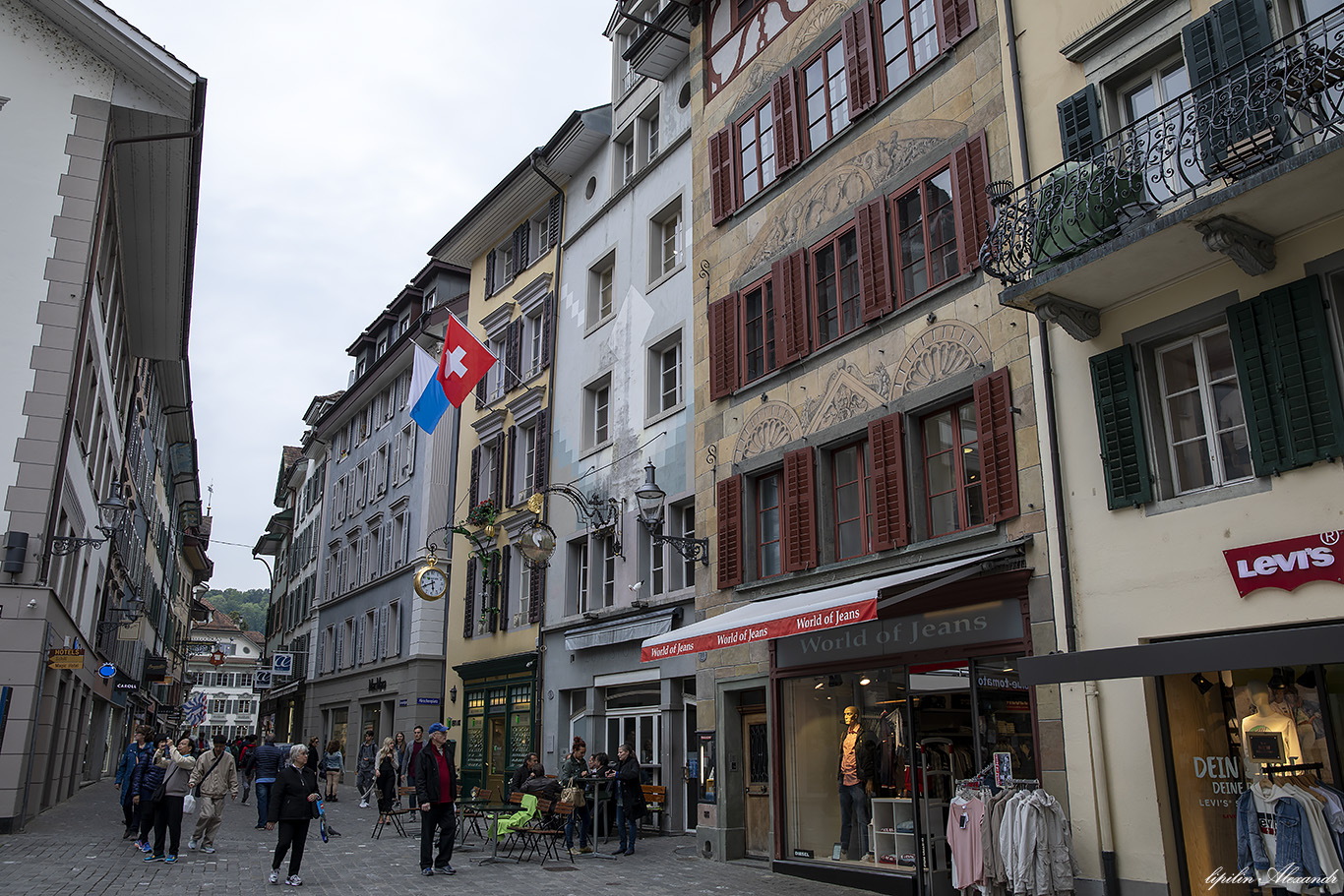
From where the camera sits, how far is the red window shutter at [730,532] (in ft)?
49.6

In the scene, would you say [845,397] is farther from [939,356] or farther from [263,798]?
[263,798]

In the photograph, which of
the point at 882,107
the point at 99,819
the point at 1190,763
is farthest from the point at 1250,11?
the point at 99,819

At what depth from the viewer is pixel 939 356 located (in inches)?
476

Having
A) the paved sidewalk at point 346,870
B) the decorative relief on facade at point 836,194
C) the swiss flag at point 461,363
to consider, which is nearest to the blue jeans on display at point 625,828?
the paved sidewalk at point 346,870

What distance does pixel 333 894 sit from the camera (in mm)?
11156

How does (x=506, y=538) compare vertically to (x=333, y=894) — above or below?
above

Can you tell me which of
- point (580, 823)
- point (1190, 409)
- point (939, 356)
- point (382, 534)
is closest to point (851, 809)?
point (580, 823)

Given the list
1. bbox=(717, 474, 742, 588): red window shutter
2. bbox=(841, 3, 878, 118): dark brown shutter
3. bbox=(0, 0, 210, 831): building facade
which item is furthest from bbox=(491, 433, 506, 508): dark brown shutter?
bbox=(841, 3, 878, 118): dark brown shutter

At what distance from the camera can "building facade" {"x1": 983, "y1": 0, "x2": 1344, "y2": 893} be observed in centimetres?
804

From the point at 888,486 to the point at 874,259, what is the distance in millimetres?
3039

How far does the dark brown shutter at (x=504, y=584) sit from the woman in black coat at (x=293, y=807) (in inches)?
507

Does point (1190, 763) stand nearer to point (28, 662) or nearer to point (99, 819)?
point (28, 662)

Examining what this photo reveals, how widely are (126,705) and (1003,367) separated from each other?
129 feet

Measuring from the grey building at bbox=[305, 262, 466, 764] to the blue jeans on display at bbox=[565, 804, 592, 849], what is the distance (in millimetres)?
13792
